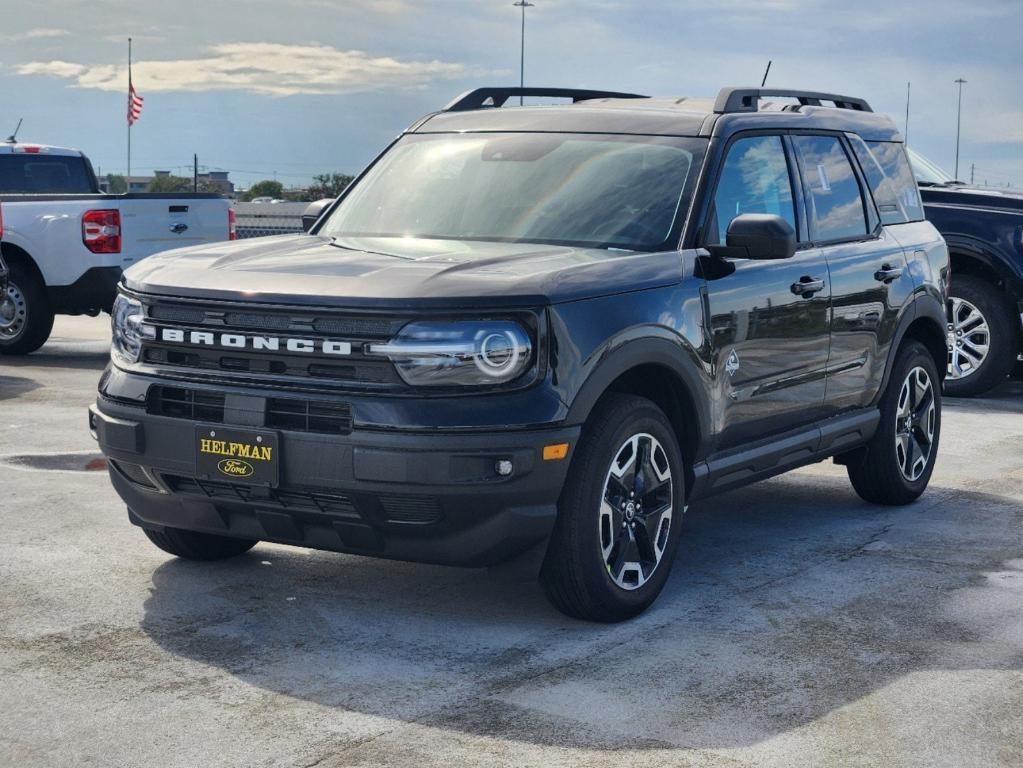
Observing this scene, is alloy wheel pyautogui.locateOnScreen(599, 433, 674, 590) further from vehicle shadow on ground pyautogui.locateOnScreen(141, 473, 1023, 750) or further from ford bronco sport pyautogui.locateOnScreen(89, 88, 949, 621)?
vehicle shadow on ground pyautogui.locateOnScreen(141, 473, 1023, 750)

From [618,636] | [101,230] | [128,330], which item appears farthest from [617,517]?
[101,230]

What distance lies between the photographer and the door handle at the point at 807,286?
21.3ft

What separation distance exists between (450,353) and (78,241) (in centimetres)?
950

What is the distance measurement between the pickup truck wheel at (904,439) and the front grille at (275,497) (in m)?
Answer: 3.49

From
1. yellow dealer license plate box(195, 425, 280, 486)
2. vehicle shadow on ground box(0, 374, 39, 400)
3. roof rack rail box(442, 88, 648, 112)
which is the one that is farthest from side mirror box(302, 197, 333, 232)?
vehicle shadow on ground box(0, 374, 39, 400)

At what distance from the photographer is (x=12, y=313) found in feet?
46.0

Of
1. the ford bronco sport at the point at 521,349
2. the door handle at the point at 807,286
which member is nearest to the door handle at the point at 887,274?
the ford bronco sport at the point at 521,349

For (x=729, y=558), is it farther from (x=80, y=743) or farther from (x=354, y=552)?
(x=80, y=743)

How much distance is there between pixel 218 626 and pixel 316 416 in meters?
0.88

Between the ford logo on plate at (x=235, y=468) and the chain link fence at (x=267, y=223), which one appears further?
the chain link fence at (x=267, y=223)

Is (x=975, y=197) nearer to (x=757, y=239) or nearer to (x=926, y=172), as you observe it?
(x=926, y=172)

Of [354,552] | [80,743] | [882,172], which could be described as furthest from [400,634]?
[882,172]

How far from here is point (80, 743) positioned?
13.8 ft

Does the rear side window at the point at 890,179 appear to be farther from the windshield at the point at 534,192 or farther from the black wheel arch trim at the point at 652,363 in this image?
the black wheel arch trim at the point at 652,363
